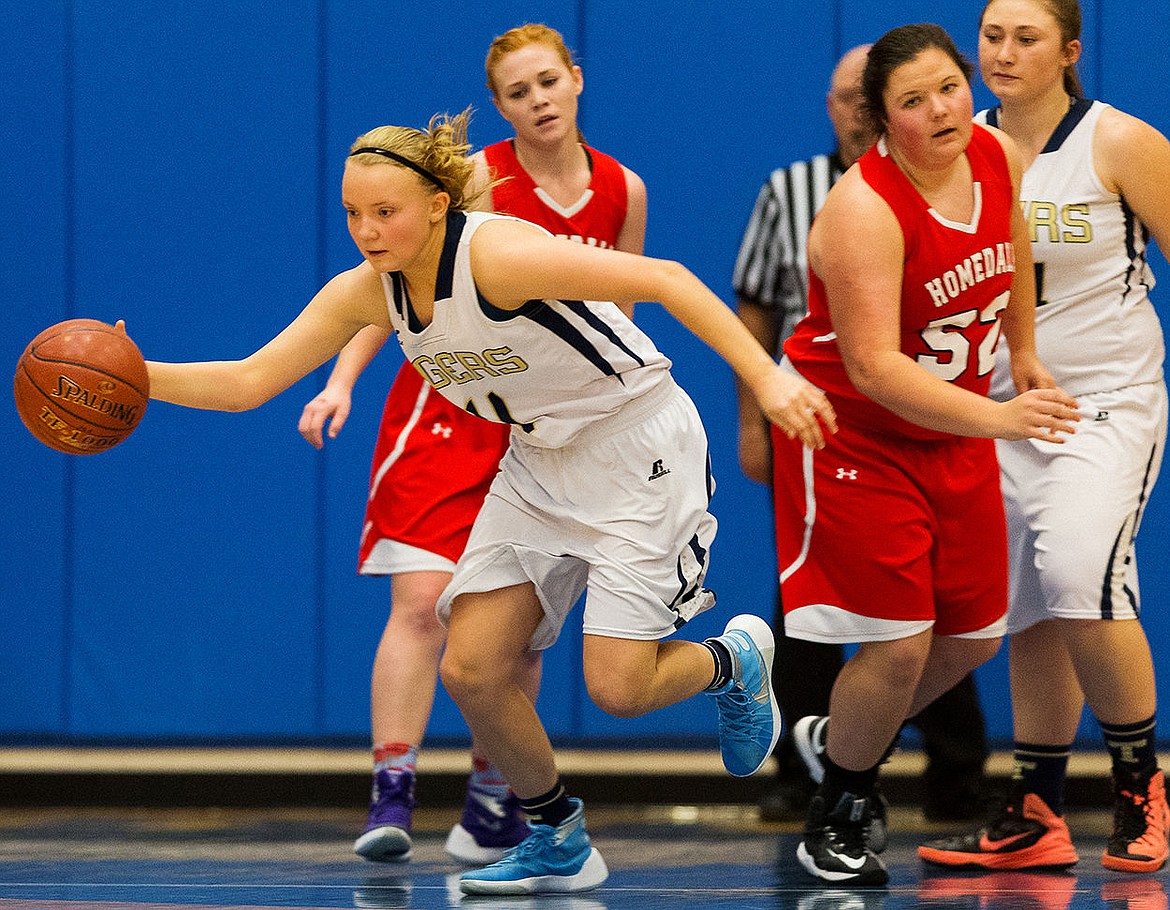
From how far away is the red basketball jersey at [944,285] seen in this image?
3457mm

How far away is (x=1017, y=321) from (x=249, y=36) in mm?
2792

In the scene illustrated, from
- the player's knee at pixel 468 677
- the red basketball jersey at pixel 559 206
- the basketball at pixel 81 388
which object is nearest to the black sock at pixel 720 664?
the player's knee at pixel 468 677

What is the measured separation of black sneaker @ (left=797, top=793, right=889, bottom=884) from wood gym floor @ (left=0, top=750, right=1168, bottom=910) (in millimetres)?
52

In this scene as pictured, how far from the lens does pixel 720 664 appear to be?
3.63 m

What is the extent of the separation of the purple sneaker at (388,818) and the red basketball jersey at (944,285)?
133 centimetres

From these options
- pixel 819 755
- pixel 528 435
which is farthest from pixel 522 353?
pixel 819 755

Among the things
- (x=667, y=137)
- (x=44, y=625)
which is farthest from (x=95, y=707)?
(x=667, y=137)

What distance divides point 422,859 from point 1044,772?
1.46 metres

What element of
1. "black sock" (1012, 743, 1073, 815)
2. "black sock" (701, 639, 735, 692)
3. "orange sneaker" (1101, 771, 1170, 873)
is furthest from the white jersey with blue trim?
"orange sneaker" (1101, 771, 1170, 873)

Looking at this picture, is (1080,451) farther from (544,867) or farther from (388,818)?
(388,818)

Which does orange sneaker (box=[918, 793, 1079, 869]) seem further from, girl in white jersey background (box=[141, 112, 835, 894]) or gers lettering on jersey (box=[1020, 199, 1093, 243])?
gers lettering on jersey (box=[1020, 199, 1093, 243])

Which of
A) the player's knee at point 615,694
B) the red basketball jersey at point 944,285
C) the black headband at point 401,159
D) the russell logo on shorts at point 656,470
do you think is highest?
the black headband at point 401,159

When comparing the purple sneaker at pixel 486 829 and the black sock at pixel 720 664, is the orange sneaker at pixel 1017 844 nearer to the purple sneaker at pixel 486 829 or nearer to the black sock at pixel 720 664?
the black sock at pixel 720 664

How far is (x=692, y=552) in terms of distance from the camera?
11.5ft
